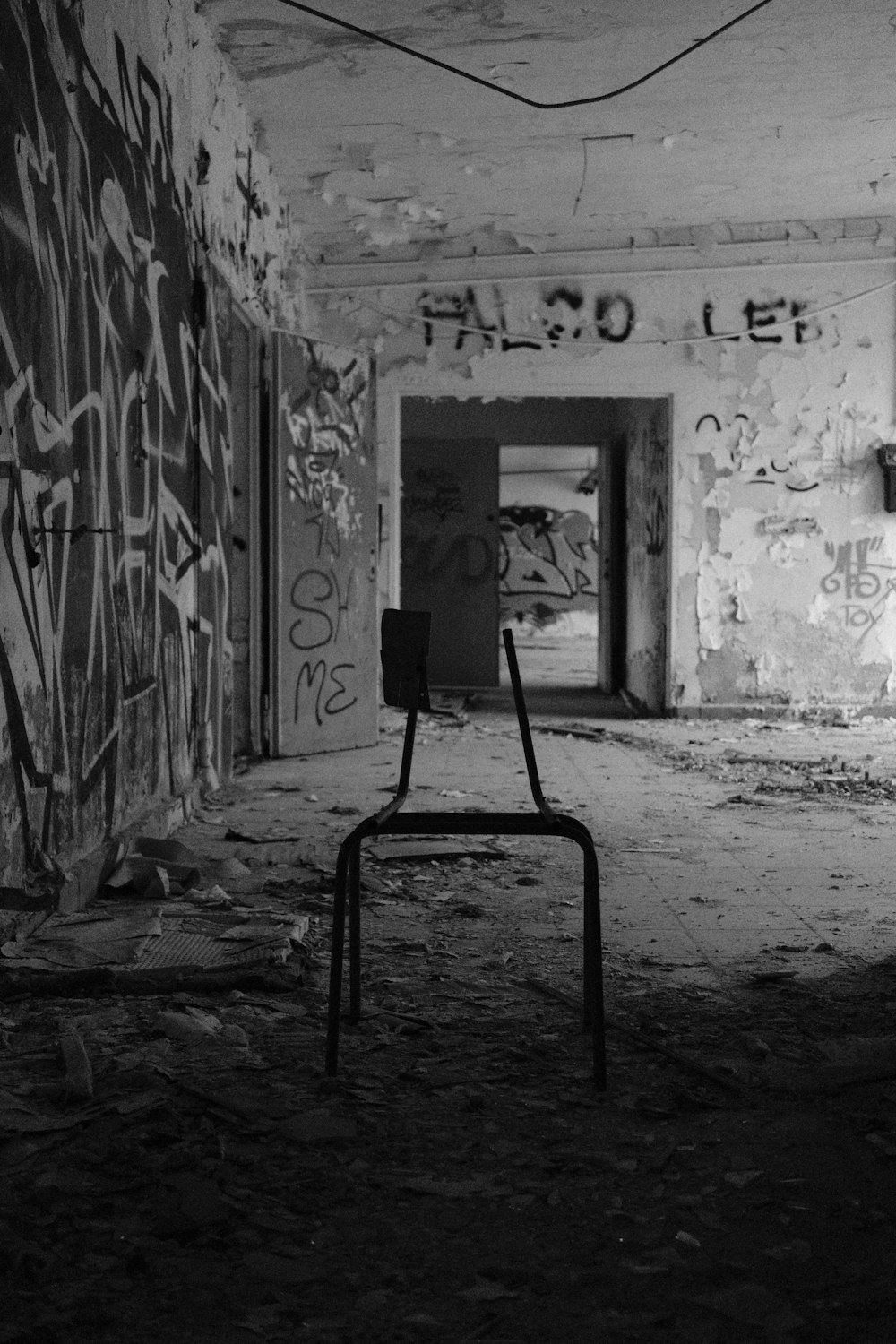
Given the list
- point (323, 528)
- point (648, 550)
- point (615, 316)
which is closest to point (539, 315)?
point (615, 316)

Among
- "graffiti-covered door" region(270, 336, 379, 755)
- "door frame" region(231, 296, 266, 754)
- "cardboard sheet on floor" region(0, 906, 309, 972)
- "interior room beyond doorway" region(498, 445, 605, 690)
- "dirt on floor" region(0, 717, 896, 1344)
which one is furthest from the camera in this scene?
"interior room beyond doorway" region(498, 445, 605, 690)

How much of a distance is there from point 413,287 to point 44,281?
588cm

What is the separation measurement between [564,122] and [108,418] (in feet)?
12.7

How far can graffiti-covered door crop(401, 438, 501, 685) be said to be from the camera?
1182cm

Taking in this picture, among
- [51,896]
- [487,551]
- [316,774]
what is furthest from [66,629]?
[487,551]

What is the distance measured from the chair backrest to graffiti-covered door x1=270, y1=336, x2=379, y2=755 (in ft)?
14.8

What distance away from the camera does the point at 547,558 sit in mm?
22250

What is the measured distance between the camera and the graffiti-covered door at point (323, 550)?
703 centimetres

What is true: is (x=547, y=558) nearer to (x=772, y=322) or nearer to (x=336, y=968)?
(x=772, y=322)

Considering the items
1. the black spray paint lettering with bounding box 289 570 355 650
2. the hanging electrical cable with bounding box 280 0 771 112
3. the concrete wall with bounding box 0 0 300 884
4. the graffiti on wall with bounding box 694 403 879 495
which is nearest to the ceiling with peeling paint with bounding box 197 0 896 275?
the hanging electrical cable with bounding box 280 0 771 112

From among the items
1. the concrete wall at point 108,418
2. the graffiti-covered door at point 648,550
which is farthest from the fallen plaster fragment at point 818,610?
the concrete wall at point 108,418

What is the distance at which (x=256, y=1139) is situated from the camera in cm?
199

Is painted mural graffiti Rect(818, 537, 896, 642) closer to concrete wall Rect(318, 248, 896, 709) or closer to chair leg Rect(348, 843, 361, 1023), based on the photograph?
concrete wall Rect(318, 248, 896, 709)

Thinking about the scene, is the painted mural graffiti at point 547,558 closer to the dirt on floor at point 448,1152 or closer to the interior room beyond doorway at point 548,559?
the interior room beyond doorway at point 548,559
